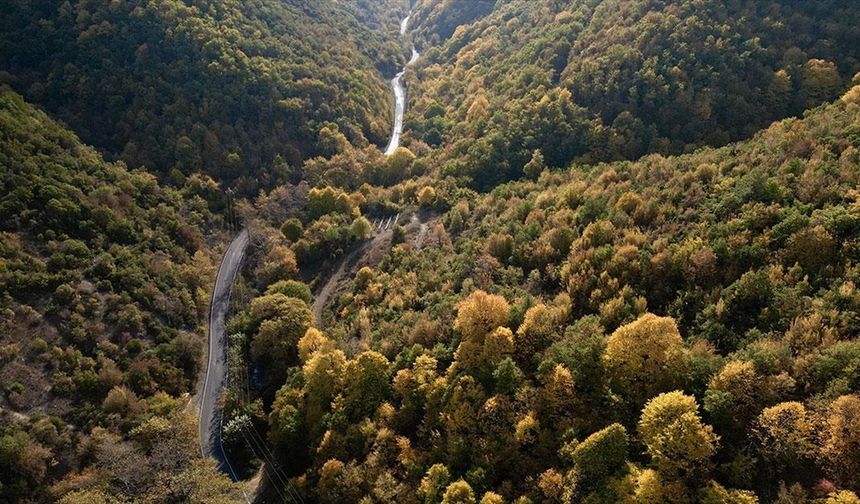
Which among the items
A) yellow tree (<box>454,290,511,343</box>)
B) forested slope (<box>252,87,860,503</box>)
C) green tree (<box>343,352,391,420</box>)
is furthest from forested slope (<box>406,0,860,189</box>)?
green tree (<box>343,352,391,420</box>)

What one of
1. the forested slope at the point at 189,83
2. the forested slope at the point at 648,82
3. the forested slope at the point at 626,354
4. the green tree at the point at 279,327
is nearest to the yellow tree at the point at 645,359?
the forested slope at the point at 626,354

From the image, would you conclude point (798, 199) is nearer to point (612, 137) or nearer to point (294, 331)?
point (612, 137)

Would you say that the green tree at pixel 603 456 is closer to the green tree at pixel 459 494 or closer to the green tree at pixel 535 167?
the green tree at pixel 459 494

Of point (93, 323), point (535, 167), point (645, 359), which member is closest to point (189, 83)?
point (93, 323)

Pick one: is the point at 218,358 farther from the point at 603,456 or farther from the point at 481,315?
the point at 603,456

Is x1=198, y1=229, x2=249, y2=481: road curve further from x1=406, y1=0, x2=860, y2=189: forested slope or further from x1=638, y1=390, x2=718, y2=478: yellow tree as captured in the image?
x1=638, y1=390, x2=718, y2=478: yellow tree

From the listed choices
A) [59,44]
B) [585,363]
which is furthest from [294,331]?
[59,44]

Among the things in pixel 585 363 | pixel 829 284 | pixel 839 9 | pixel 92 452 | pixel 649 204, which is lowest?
pixel 92 452
